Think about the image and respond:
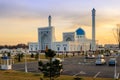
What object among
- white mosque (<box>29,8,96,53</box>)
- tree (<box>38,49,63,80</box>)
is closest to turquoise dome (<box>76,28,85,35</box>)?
white mosque (<box>29,8,96,53</box>)

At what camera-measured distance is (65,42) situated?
13338 centimetres

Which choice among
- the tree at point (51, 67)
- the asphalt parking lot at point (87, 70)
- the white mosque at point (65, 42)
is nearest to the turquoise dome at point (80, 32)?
the white mosque at point (65, 42)

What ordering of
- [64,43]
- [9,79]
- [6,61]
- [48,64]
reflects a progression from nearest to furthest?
[48,64] → [9,79] → [6,61] → [64,43]

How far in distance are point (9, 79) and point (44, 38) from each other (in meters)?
119

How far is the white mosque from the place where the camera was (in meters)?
135

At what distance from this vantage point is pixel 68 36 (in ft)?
474

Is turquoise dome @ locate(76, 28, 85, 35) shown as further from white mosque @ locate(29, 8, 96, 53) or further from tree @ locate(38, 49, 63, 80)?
tree @ locate(38, 49, 63, 80)

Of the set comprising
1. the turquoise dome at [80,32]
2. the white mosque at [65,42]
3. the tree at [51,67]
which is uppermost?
the turquoise dome at [80,32]

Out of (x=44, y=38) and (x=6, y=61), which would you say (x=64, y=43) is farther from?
(x=6, y=61)

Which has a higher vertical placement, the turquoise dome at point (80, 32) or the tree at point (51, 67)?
the turquoise dome at point (80, 32)

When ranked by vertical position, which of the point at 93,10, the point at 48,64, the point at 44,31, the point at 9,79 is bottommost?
the point at 9,79

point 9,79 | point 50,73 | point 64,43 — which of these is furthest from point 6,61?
point 64,43

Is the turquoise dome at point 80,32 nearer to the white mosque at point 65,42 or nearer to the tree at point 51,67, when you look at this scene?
the white mosque at point 65,42

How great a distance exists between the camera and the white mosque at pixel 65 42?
444 feet
